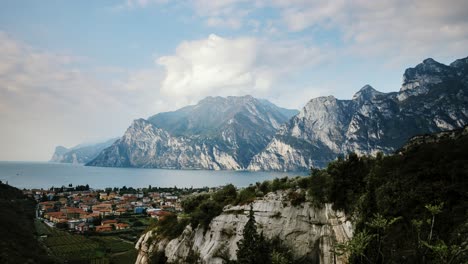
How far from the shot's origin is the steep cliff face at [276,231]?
2123 centimetres

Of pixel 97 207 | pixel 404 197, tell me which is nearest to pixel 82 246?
pixel 97 207

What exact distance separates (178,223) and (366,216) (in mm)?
19348

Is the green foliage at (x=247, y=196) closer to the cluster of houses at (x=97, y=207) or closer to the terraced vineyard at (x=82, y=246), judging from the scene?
the terraced vineyard at (x=82, y=246)

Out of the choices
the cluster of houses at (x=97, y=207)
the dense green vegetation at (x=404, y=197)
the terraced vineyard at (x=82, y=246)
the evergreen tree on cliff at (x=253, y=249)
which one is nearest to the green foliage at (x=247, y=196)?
the evergreen tree on cliff at (x=253, y=249)

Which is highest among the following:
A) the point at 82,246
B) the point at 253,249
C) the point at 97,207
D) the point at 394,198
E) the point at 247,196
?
the point at 394,198

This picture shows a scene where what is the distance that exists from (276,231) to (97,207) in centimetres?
12428

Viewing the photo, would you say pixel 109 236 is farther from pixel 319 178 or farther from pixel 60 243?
pixel 319 178

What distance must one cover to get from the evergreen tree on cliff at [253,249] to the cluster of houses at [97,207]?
249ft

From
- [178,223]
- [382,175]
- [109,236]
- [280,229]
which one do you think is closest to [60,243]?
[109,236]

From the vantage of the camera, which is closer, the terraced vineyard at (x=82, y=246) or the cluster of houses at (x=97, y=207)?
the terraced vineyard at (x=82, y=246)

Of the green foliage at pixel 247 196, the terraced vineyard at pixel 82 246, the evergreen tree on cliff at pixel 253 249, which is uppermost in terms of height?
the green foliage at pixel 247 196

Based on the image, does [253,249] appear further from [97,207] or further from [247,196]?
[97,207]

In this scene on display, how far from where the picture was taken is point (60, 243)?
248 ft

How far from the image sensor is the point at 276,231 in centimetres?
2309
